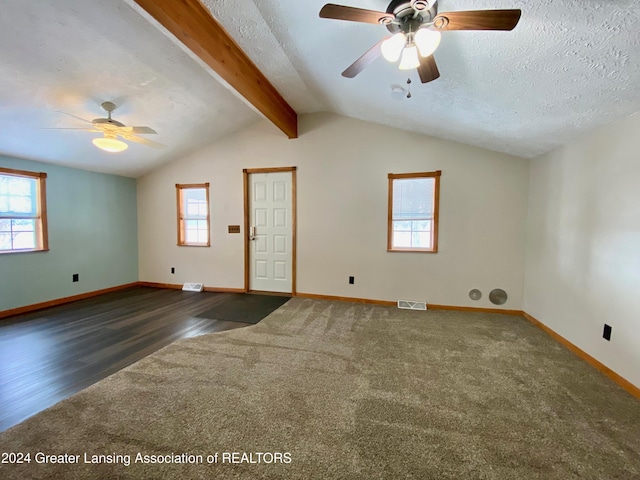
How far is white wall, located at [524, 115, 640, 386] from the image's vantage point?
1982 millimetres

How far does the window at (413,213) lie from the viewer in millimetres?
3729

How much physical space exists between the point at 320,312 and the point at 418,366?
63.4 inches

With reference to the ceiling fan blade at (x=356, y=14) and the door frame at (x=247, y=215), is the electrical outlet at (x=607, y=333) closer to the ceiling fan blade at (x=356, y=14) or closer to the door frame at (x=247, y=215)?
the ceiling fan blade at (x=356, y=14)

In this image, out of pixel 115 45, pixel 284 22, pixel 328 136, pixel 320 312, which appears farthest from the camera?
pixel 328 136

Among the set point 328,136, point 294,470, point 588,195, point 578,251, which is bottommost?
point 294,470

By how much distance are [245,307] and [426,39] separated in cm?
365

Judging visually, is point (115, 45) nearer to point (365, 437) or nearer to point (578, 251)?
point (365, 437)

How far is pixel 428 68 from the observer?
64.4 inches

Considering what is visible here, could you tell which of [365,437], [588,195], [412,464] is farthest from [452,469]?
[588,195]

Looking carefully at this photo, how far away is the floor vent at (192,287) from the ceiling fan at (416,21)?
4624mm

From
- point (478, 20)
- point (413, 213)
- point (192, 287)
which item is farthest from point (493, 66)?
point (192, 287)

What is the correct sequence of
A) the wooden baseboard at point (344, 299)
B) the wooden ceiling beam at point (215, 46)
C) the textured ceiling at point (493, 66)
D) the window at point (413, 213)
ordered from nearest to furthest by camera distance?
the textured ceiling at point (493, 66)
the wooden ceiling beam at point (215, 46)
the window at point (413, 213)
the wooden baseboard at point (344, 299)

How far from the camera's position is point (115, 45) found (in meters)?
2.18

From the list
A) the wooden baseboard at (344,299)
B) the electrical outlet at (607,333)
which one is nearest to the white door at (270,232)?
the wooden baseboard at (344,299)
